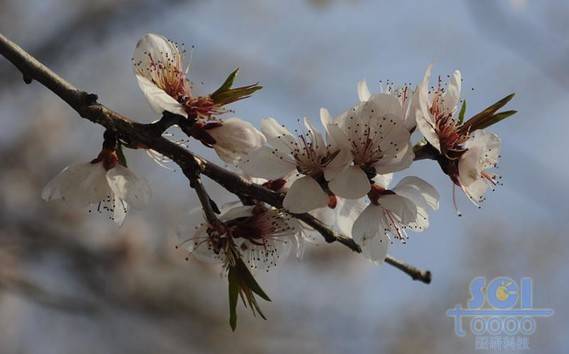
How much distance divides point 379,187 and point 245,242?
11.7 inches

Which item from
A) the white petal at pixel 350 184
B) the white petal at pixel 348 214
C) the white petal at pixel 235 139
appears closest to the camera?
the white petal at pixel 350 184

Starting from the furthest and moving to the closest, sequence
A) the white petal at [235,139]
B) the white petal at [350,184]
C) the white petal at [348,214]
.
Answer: the white petal at [348,214]
the white petal at [235,139]
the white petal at [350,184]

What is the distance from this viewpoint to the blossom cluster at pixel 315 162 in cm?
129

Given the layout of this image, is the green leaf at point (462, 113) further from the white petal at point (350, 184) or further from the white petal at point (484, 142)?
the white petal at point (350, 184)

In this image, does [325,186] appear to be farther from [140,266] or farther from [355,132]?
[140,266]

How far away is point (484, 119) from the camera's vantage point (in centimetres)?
136

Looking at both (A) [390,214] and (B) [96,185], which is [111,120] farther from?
(A) [390,214]

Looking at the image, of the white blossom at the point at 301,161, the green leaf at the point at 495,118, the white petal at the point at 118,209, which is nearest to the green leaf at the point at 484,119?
the green leaf at the point at 495,118

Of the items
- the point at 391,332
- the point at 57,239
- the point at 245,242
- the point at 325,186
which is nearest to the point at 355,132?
the point at 325,186

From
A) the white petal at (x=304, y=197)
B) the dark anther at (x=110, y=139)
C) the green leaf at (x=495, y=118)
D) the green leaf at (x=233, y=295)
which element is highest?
the green leaf at (x=495, y=118)

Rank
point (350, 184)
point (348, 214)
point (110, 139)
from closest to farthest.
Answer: point (350, 184) < point (110, 139) < point (348, 214)

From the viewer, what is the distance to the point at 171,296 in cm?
424

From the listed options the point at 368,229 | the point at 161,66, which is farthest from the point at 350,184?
the point at 161,66

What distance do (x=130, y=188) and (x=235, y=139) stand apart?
23 cm
